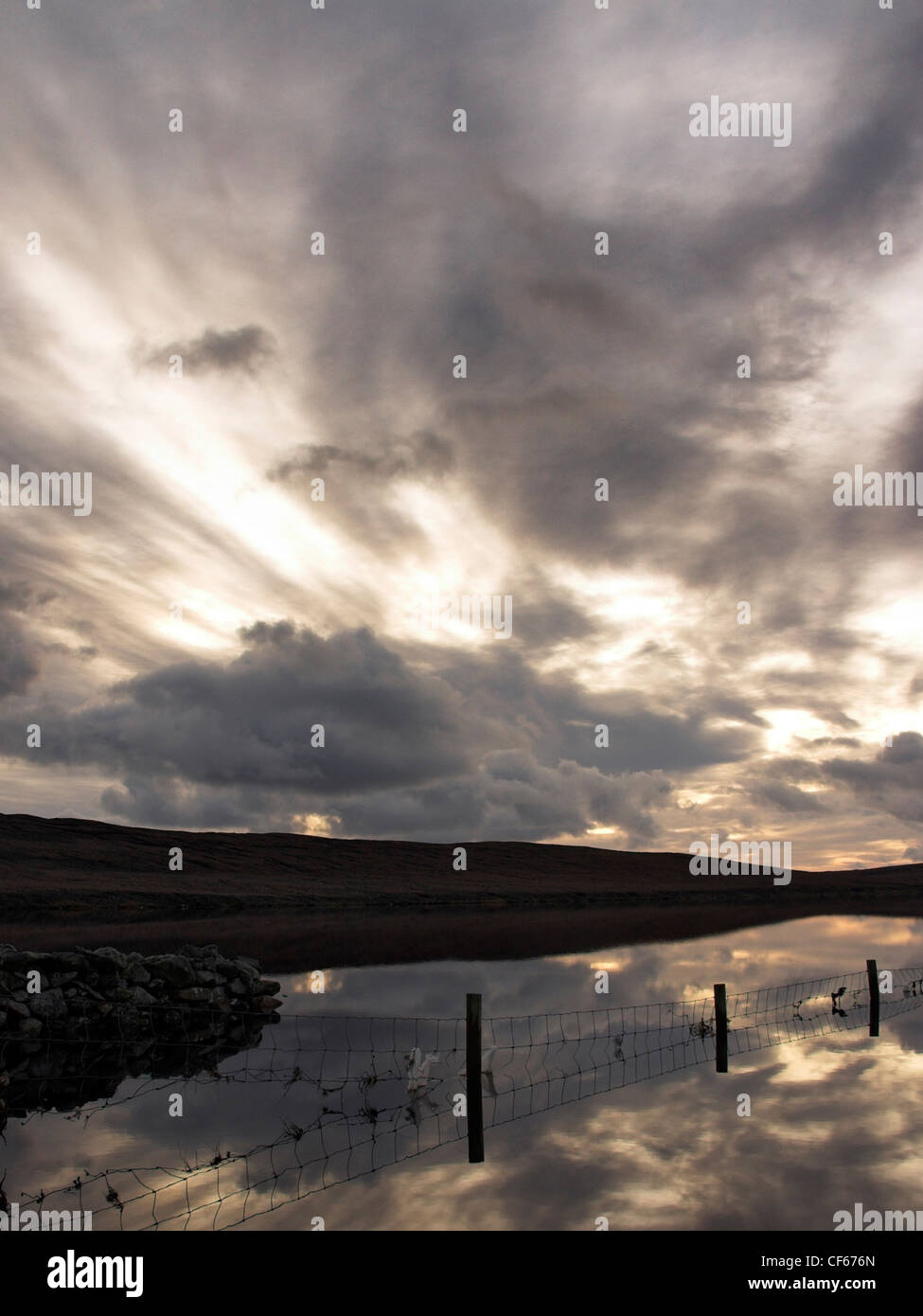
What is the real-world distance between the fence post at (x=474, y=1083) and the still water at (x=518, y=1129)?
260mm

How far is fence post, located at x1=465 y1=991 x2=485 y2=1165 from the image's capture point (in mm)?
12281

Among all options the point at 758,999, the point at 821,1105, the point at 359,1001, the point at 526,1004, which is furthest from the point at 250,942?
the point at 821,1105

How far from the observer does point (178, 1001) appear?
928 inches

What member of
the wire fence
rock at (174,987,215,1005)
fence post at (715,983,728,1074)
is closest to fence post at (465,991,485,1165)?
the wire fence

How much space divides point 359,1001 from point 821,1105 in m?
15.5

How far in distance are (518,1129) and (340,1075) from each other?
523cm

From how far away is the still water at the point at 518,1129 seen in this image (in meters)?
10.9

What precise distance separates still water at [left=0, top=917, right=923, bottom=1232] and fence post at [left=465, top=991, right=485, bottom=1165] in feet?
0.85

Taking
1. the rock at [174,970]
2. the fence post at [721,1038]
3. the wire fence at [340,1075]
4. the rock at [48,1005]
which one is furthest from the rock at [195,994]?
the fence post at [721,1038]

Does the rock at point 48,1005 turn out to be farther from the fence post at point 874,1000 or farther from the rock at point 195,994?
the fence post at point 874,1000

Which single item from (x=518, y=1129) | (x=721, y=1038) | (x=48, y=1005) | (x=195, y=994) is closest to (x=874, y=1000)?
(x=721, y=1038)

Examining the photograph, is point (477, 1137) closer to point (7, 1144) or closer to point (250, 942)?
point (7, 1144)

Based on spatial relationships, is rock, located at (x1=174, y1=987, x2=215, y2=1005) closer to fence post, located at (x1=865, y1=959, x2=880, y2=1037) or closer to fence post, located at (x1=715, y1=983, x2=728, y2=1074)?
fence post, located at (x1=715, y1=983, x2=728, y2=1074)

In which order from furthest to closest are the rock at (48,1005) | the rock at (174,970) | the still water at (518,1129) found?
the rock at (174,970) < the rock at (48,1005) < the still water at (518,1129)
